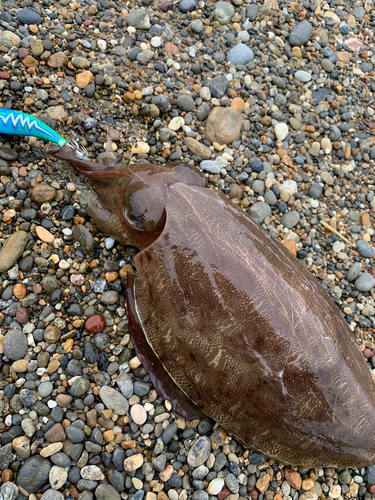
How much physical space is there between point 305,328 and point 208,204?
1042 millimetres

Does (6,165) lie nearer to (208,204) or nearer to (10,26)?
(10,26)

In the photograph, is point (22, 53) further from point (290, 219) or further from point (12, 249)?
point (290, 219)

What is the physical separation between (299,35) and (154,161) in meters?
2.34

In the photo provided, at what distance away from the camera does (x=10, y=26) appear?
11.8 ft

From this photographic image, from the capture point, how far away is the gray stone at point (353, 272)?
11.6 feet

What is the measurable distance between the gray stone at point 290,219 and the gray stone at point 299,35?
6.88 ft

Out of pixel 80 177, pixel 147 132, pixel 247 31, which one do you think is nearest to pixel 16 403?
pixel 80 177

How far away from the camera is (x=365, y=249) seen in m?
3.70

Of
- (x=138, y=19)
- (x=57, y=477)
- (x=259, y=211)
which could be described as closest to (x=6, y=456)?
(x=57, y=477)

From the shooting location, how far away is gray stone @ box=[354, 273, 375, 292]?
3.51 m

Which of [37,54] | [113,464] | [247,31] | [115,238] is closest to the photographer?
[113,464]

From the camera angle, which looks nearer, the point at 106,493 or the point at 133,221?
the point at 106,493

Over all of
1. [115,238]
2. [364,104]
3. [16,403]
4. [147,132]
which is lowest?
[16,403]

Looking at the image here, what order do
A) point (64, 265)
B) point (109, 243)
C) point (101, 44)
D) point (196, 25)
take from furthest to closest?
1. point (196, 25)
2. point (101, 44)
3. point (109, 243)
4. point (64, 265)
